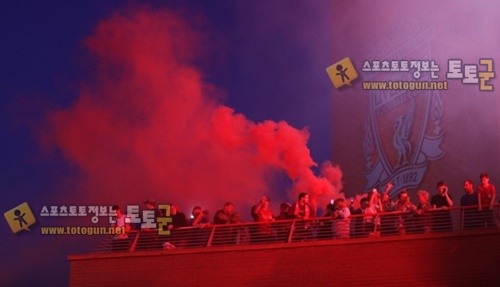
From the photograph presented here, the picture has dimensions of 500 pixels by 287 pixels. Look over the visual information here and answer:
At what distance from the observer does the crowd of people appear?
15195 millimetres

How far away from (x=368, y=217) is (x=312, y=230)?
1.06 metres

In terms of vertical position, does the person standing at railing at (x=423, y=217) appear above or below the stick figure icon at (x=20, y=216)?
below

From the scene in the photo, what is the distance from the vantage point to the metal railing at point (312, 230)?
50.0 feet

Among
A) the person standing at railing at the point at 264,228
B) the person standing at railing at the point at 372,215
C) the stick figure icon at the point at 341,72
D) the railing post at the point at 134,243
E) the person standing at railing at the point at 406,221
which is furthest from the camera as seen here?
the stick figure icon at the point at 341,72

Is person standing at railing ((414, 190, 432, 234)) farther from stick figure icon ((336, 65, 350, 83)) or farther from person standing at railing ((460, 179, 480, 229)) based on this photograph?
stick figure icon ((336, 65, 350, 83))

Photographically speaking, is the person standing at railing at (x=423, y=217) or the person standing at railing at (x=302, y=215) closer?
the person standing at railing at (x=423, y=217)

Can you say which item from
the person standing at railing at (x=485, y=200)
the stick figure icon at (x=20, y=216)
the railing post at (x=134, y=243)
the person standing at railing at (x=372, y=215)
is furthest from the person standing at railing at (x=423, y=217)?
the stick figure icon at (x=20, y=216)

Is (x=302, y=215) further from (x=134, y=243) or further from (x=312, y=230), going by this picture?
(x=134, y=243)

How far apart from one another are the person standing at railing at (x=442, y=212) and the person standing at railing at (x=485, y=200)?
0.49 m

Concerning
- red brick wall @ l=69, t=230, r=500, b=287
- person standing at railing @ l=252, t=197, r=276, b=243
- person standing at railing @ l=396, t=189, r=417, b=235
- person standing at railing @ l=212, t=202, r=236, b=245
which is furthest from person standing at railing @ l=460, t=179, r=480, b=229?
person standing at railing @ l=212, t=202, r=236, b=245

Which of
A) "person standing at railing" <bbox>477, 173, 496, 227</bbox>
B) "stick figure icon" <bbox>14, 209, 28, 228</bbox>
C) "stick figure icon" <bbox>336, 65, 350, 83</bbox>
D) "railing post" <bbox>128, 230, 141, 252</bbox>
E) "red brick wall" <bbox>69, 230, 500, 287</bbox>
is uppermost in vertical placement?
"stick figure icon" <bbox>336, 65, 350, 83</bbox>

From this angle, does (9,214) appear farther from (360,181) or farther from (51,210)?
(360,181)

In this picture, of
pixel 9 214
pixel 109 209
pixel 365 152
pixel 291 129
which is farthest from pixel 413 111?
pixel 9 214

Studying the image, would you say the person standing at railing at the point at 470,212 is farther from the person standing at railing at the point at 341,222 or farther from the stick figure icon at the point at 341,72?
the stick figure icon at the point at 341,72
